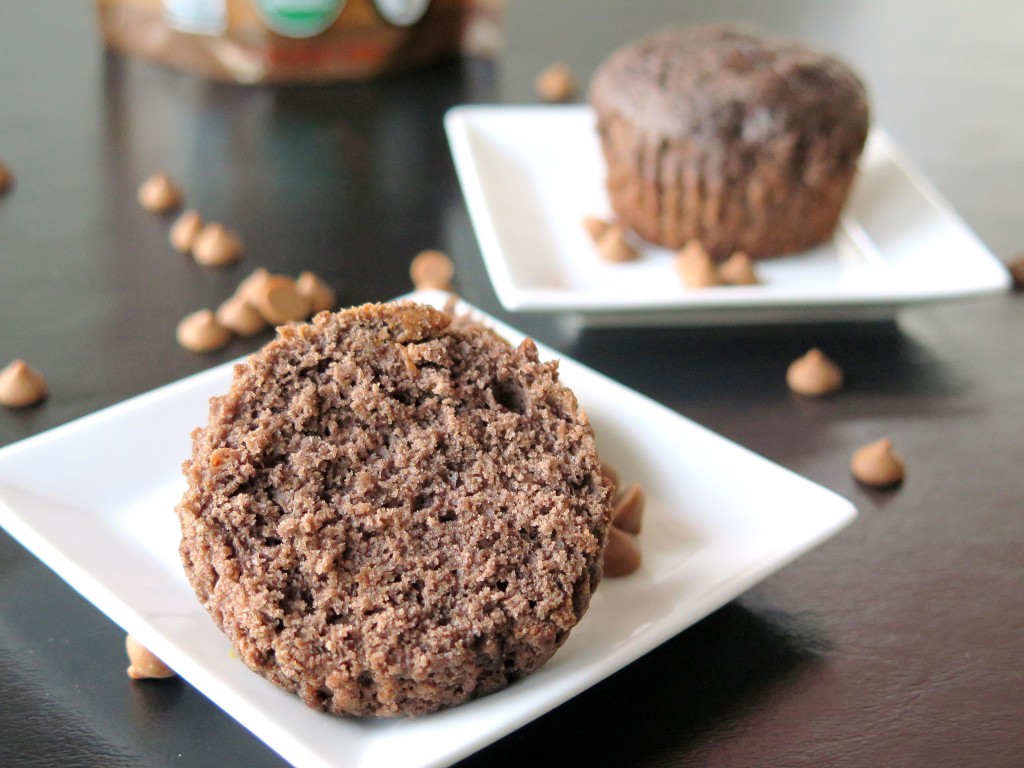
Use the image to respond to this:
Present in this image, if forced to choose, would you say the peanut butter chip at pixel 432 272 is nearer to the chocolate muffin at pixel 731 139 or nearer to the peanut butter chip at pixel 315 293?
the peanut butter chip at pixel 315 293

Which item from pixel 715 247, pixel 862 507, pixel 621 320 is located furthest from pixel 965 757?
pixel 715 247

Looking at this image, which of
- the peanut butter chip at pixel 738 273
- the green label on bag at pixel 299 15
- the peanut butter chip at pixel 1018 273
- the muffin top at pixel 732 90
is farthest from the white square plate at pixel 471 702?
the green label on bag at pixel 299 15

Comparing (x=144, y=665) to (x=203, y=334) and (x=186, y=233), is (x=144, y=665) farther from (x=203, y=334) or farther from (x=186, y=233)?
(x=186, y=233)

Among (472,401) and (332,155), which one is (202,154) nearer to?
(332,155)

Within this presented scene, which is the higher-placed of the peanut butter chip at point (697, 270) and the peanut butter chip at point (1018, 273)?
the peanut butter chip at point (697, 270)

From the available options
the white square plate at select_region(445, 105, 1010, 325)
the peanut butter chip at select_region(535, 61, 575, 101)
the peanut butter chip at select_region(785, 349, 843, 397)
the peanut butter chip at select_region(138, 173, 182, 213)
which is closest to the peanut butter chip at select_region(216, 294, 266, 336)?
the white square plate at select_region(445, 105, 1010, 325)
